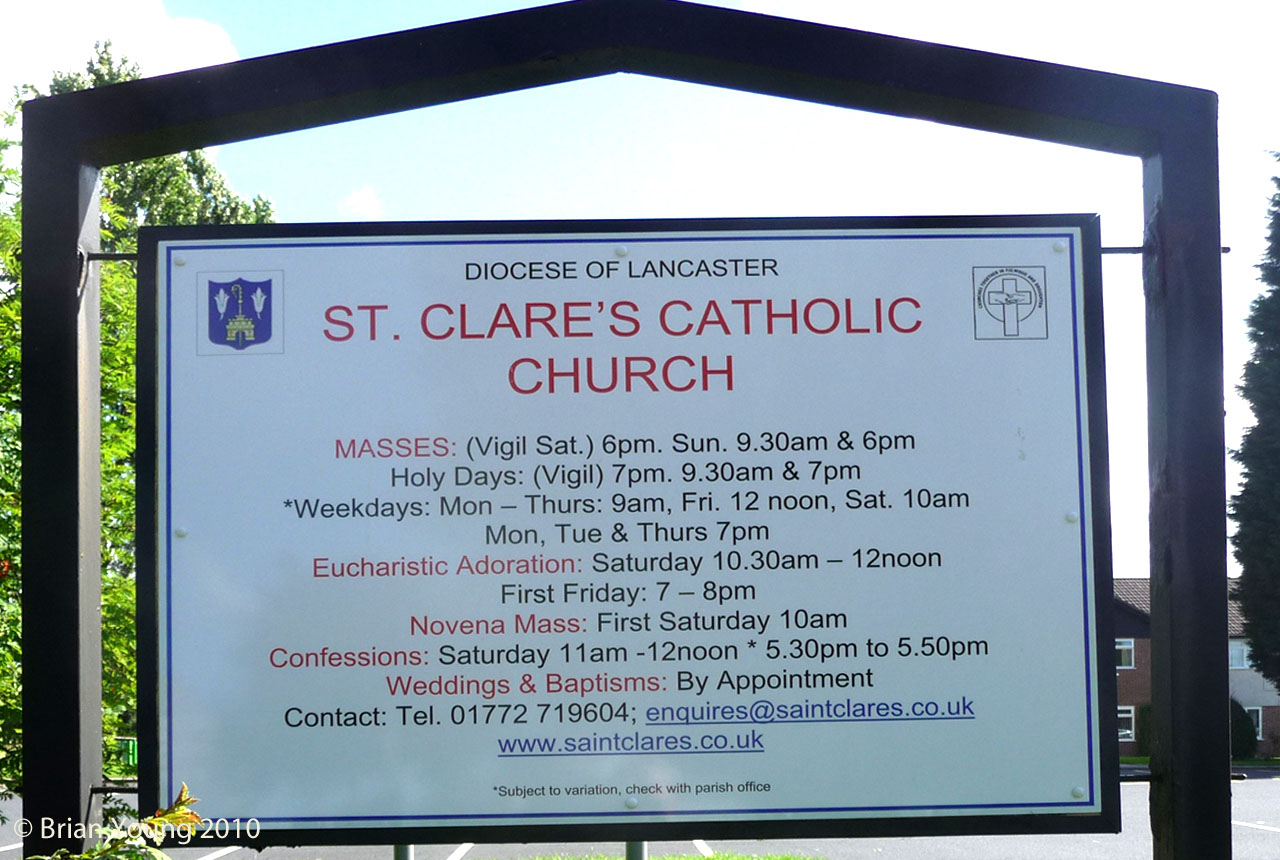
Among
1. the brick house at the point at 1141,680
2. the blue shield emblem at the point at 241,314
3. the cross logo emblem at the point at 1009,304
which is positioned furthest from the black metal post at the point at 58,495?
the brick house at the point at 1141,680

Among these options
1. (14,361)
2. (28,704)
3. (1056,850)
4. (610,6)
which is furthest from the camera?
(1056,850)

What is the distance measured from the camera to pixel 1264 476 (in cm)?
3831

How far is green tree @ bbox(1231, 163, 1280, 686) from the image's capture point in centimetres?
3809

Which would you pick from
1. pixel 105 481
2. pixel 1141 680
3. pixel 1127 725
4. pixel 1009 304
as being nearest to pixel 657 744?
pixel 1009 304

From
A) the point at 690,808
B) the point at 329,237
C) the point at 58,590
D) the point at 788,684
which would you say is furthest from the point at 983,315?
the point at 58,590

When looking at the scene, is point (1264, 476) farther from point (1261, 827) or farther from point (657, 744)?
point (657, 744)

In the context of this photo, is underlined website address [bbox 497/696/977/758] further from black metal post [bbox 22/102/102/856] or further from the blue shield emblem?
the blue shield emblem

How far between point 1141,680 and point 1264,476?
14.4 metres

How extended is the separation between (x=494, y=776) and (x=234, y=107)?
85.3 inches

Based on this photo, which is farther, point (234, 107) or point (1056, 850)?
point (1056, 850)

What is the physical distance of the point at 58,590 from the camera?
3.54 metres

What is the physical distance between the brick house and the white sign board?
43981 millimetres

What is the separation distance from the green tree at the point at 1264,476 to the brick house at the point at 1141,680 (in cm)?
505

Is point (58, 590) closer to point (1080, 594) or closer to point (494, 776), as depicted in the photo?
point (494, 776)
